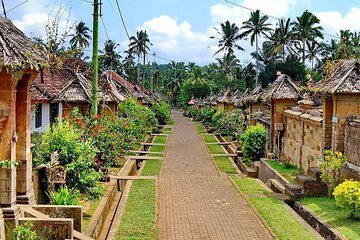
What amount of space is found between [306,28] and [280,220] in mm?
49698

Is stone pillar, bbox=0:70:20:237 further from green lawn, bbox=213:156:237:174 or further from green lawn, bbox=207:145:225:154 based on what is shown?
green lawn, bbox=207:145:225:154

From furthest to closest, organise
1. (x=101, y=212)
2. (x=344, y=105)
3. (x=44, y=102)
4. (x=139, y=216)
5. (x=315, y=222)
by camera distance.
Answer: (x=44, y=102)
(x=344, y=105)
(x=139, y=216)
(x=101, y=212)
(x=315, y=222)

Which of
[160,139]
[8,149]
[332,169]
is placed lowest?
[160,139]

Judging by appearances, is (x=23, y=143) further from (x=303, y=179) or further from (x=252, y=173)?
(x=252, y=173)

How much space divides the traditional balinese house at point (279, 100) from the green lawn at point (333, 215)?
832 cm

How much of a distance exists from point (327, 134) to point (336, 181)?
2191 millimetres

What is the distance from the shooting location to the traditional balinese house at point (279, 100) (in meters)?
21.8

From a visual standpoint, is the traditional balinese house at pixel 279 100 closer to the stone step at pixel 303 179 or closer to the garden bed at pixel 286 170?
the garden bed at pixel 286 170

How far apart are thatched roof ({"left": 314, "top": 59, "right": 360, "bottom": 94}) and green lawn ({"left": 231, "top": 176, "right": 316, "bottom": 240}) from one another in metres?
3.74

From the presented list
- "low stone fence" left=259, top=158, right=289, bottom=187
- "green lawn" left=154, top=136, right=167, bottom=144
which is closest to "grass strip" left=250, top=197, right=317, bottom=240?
"low stone fence" left=259, top=158, right=289, bottom=187

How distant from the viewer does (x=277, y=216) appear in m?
12.6

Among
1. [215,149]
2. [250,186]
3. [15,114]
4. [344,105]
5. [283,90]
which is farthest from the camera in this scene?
[215,149]

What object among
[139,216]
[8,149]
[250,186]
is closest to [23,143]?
[8,149]

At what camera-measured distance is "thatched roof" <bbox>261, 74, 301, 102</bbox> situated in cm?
2178
